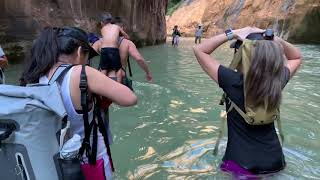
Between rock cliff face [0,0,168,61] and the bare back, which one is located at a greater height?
the bare back

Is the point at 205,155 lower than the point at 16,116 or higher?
lower

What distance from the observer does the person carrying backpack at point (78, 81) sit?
103 inches

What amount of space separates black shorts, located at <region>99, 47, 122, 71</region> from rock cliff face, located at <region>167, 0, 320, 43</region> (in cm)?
2525

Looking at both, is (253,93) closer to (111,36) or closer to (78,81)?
(78,81)

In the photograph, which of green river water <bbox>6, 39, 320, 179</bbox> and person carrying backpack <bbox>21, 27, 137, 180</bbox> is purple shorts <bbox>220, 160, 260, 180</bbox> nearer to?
green river water <bbox>6, 39, 320, 179</bbox>

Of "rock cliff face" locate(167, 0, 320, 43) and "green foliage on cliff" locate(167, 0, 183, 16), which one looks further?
"green foliage on cliff" locate(167, 0, 183, 16)

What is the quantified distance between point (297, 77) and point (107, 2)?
1002 centimetres

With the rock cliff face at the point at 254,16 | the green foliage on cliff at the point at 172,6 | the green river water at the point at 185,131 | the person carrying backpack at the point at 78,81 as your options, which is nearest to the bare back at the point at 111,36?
the green river water at the point at 185,131

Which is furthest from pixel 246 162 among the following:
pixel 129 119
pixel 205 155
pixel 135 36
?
pixel 135 36

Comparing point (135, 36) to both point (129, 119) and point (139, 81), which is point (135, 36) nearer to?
point (139, 81)

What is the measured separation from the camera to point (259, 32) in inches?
134

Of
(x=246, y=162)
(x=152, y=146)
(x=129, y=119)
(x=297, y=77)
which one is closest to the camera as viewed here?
(x=246, y=162)

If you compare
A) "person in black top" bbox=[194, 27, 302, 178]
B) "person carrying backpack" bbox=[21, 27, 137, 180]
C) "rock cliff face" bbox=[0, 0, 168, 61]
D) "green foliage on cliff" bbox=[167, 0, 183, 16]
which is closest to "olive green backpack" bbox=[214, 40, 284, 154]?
"person in black top" bbox=[194, 27, 302, 178]

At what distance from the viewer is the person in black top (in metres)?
3.12
